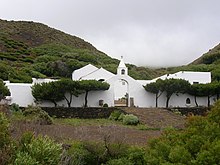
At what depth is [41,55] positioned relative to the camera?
70.6 m

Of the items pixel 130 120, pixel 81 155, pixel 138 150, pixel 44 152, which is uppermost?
pixel 130 120

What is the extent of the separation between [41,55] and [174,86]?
39345 millimetres

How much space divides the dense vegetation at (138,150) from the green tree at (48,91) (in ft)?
64.8

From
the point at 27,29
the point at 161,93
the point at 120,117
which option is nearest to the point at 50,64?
the point at 161,93

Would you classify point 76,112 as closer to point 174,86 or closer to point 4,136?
point 174,86

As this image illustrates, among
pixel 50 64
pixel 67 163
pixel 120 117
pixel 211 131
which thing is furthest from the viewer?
pixel 50 64

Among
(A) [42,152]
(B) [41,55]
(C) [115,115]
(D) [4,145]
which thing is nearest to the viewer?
(A) [42,152]

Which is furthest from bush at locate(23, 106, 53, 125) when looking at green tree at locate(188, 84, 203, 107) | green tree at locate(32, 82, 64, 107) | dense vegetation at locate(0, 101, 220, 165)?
green tree at locate(188, 84, 203, 107)

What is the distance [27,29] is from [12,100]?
62.2 metres

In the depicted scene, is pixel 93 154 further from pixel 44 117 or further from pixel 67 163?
pixel 44 117

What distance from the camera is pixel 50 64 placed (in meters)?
53.3

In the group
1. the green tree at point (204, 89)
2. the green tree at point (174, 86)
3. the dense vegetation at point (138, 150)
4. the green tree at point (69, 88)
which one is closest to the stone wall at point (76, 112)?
the green tree at point (69, 88)

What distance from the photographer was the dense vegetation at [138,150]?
794 centimetres

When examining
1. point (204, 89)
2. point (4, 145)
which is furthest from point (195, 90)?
point (4, 145)
